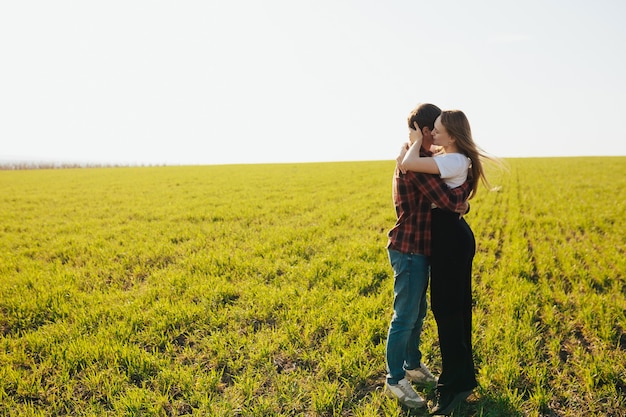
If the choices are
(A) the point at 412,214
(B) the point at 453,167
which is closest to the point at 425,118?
(B) the point at 453,167

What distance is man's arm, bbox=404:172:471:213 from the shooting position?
2.65 meters

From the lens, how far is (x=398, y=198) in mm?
2945

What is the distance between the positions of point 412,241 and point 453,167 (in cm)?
65

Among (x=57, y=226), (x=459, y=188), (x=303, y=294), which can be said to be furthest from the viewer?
(x=57, y=226)

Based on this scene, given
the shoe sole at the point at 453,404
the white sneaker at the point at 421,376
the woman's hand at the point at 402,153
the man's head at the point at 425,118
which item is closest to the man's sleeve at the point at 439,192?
the woman's hand at the point at 402,153

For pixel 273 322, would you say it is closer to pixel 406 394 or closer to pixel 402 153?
pixel 406 394

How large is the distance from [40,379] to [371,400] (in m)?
3.12

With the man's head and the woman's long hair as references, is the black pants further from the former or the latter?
the man's head

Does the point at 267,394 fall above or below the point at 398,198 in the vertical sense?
below

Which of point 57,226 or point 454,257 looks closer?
point 454,257

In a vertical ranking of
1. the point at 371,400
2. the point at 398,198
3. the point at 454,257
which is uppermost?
the point at 398,198

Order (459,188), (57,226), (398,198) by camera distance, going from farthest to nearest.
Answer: (57,226), (398,198), (459,188)

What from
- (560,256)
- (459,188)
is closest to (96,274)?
(459,188)

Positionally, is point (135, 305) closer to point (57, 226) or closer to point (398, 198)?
point (398, 198)
